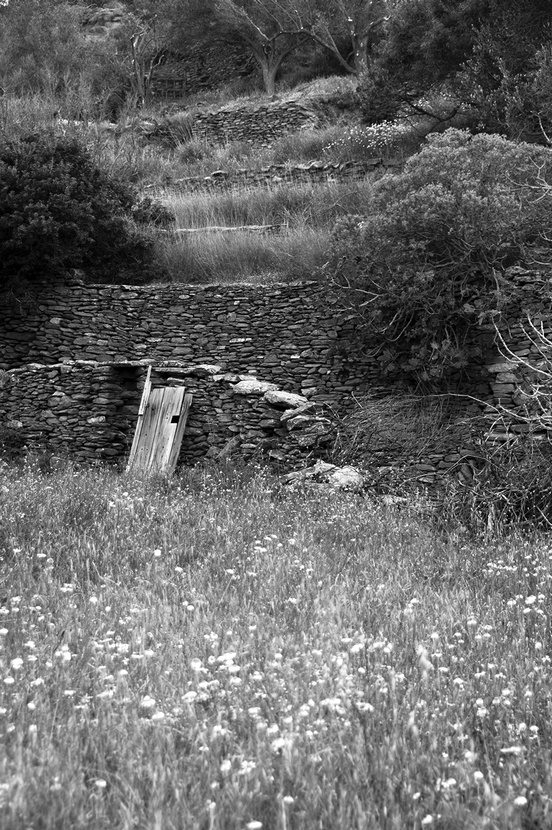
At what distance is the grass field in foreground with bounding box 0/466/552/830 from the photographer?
2773mm

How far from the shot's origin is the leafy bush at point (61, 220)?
1808 cm

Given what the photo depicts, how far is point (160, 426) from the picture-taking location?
13539 mm

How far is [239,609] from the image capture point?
16.1ft

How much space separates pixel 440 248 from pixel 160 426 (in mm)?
5820

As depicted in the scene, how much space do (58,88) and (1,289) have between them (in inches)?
788

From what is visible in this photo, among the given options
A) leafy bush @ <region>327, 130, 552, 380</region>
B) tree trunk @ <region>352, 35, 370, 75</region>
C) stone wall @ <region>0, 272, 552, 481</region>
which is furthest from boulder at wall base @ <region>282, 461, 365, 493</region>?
tree trunk @ <region>352, 35, 370, 75</region>

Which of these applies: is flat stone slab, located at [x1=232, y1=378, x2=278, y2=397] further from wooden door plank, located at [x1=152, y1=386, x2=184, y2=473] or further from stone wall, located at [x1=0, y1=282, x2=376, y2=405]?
stone wall, located at [x1=0, y1=282, x2=376, y2=405]

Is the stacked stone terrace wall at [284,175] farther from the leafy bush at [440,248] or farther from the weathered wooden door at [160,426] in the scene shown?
the weathered wooden door at [160,426]

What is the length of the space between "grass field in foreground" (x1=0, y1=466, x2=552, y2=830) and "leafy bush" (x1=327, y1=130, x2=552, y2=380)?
7416 mm

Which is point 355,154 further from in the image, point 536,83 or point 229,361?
point 229,361

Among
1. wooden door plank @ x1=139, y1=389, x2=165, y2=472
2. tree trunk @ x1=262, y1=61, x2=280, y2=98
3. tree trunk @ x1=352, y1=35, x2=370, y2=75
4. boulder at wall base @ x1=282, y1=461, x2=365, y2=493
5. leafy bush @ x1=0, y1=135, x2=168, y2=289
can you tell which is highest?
tree trunk @ x1=352, y1=35, x2=370, y2=75

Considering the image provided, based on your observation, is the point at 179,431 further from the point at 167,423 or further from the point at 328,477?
the point at 328,477

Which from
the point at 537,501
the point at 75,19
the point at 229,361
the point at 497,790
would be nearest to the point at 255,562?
the point at 497,790

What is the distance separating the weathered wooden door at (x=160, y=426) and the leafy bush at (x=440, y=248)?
3.76m
